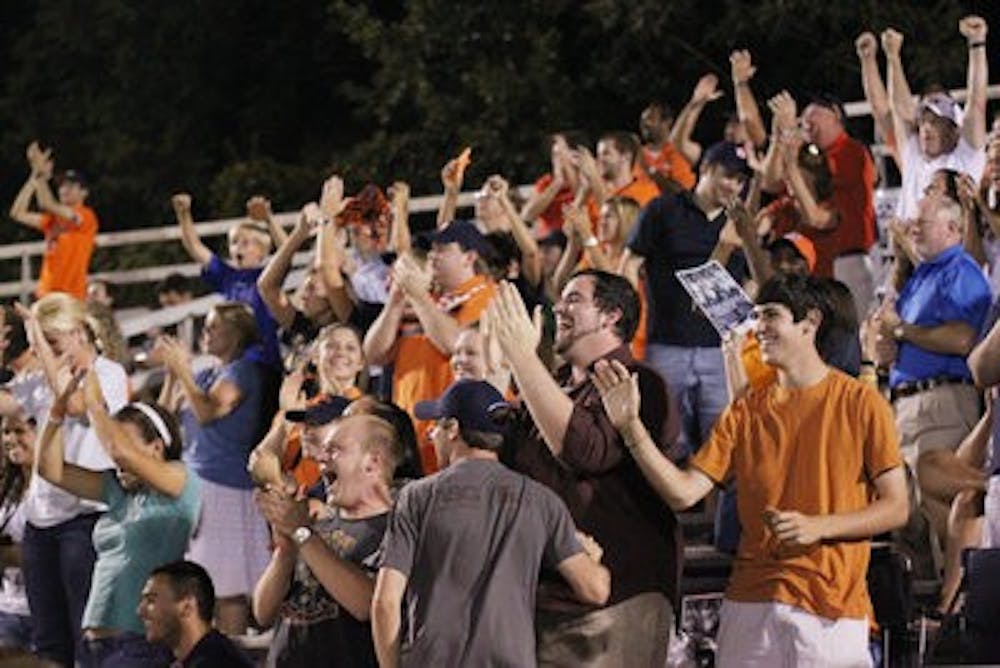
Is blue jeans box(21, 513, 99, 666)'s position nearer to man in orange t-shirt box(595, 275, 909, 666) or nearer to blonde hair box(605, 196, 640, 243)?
blonde hair box(605, 196, 640, 243)

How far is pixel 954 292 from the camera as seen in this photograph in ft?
43.5

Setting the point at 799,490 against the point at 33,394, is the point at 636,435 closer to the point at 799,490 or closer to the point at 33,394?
the point at 799,490

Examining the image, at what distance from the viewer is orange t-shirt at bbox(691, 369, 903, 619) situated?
10594 millimetres

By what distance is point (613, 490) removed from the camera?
10.7m

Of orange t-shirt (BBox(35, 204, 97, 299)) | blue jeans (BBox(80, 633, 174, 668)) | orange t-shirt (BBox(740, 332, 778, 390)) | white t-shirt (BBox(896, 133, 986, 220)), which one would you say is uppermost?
orange t-shirt (BBox(740, 332, 778, 390))

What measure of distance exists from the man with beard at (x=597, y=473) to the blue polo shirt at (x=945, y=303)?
108 inches

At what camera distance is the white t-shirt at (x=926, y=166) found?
1548cm

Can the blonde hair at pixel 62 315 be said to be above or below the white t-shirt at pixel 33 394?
above

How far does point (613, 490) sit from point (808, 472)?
645 millimetres

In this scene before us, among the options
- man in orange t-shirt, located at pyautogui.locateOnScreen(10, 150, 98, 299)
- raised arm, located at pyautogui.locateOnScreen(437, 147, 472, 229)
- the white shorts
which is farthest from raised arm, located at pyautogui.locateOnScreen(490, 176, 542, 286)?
A: man in orange t-shirt, located at pyautogui.locateOnScreen(10, 150, 98, 299)

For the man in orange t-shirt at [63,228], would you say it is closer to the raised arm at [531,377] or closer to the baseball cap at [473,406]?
the baseball cap at [473,406]

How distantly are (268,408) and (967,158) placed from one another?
3.59 m

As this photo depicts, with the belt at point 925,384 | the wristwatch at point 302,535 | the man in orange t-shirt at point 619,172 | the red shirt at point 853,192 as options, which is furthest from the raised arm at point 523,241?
the wristwatch at point 302,535

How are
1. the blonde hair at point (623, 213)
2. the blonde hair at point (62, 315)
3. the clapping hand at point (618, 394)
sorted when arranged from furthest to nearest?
the blonde hair at point (623, 213), the blonde hair at point (62, 315), the clapping hand at point (618, 394)
